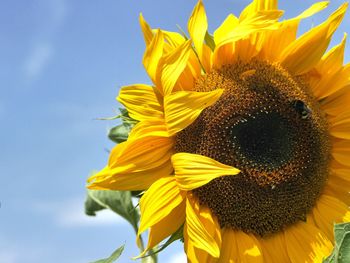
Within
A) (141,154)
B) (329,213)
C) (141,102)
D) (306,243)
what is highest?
(141,102)

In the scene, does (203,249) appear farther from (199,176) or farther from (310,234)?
(310,234)

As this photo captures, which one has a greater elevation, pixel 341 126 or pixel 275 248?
pixel 341 126

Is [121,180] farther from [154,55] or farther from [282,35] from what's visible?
[282,35]

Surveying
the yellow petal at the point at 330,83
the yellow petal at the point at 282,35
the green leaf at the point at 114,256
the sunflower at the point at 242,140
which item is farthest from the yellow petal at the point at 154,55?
the yellow petal at the point at 330,83

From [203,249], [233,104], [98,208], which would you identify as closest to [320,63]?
[233,104]

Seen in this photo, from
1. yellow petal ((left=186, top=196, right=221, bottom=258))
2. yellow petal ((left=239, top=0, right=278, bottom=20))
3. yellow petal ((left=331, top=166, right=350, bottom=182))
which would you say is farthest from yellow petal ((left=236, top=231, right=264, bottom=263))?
yellow petal ((left=239, top=0, right=278, bottom=20))

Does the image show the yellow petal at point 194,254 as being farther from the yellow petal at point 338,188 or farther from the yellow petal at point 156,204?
the yellow petal at point 338,188

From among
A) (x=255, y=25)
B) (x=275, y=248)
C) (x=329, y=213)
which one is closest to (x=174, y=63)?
(x=255, y=25)
